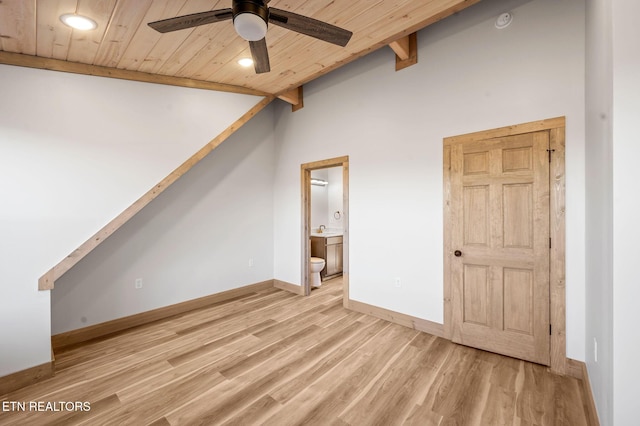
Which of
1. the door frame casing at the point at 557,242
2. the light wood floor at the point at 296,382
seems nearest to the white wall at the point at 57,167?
the light wood floor at the point at 296,382

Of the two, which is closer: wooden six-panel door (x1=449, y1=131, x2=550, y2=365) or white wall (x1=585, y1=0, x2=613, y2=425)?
white wall (x1=585, y1=0, x2=613, y2=425)

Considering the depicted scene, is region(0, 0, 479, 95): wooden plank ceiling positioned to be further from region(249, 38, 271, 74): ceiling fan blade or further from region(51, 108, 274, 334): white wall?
region(51, 108, 274, 334): white wall

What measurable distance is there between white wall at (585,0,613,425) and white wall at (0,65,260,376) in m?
3.54

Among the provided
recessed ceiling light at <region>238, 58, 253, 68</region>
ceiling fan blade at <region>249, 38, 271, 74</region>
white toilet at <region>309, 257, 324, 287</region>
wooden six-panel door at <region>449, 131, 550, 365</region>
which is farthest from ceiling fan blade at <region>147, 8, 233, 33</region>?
white toilet at <region>309, 257, 324, 287</region>

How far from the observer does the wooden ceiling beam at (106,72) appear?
2309 millimetres

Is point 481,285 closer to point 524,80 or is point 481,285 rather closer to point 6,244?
point 524,80

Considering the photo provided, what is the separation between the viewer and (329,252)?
554 cm

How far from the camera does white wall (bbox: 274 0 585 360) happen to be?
7.63 ft

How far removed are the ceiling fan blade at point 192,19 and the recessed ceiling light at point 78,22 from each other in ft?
2.48

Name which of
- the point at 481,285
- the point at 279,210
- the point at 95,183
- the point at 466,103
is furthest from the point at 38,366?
the point at 466,103

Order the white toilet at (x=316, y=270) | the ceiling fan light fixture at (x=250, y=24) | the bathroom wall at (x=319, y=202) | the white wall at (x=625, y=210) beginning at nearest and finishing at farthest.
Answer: the white wall at (x=625, y=210) → the ceiling fan light fixture at (x=250, y=24) → the white toilet at (x=316, y=270) → the bathroom wall at (x=319, y=202)

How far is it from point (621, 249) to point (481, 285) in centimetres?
157

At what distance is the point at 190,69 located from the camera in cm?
299

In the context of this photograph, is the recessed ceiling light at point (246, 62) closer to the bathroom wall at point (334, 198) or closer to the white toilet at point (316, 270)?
the white toilet at point (316, 270)
